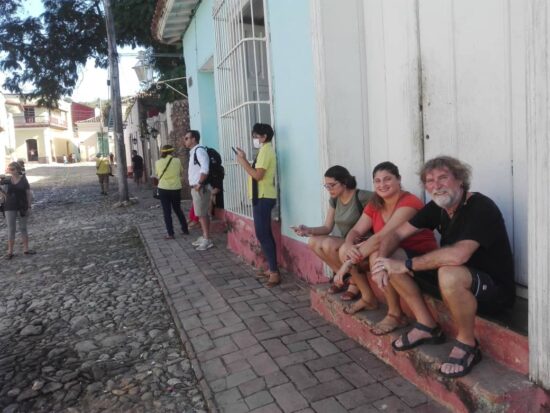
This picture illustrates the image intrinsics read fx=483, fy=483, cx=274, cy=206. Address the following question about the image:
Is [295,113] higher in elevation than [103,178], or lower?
higher

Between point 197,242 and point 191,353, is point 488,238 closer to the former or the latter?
point 191,353

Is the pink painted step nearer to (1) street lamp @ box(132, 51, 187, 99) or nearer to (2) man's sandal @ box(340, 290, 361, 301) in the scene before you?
(2) man's sandal @ box(340, 290, 361, 301)

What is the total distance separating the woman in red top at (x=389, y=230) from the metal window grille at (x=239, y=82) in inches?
94.2

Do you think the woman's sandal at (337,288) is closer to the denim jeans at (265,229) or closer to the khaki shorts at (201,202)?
the denim jeans at (265,229)

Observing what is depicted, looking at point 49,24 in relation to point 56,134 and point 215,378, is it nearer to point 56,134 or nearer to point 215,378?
point 215,378

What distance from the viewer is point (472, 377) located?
86.4 inches

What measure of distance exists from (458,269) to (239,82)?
3.78 m

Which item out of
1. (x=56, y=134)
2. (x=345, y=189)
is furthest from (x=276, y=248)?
(x=56, y=134)

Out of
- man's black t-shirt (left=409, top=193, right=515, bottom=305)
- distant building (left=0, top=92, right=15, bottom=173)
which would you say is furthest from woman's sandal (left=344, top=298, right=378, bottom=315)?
distant building (left=0, top=92, right=15, bottom=173)

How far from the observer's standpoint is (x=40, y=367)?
134 inches

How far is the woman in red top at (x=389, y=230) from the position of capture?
2889mm

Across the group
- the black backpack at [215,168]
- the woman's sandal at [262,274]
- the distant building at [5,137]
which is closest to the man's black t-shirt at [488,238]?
the woman's sandal at [262,274]

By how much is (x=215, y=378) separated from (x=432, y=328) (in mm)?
1318

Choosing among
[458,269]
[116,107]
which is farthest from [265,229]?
[116,107]
